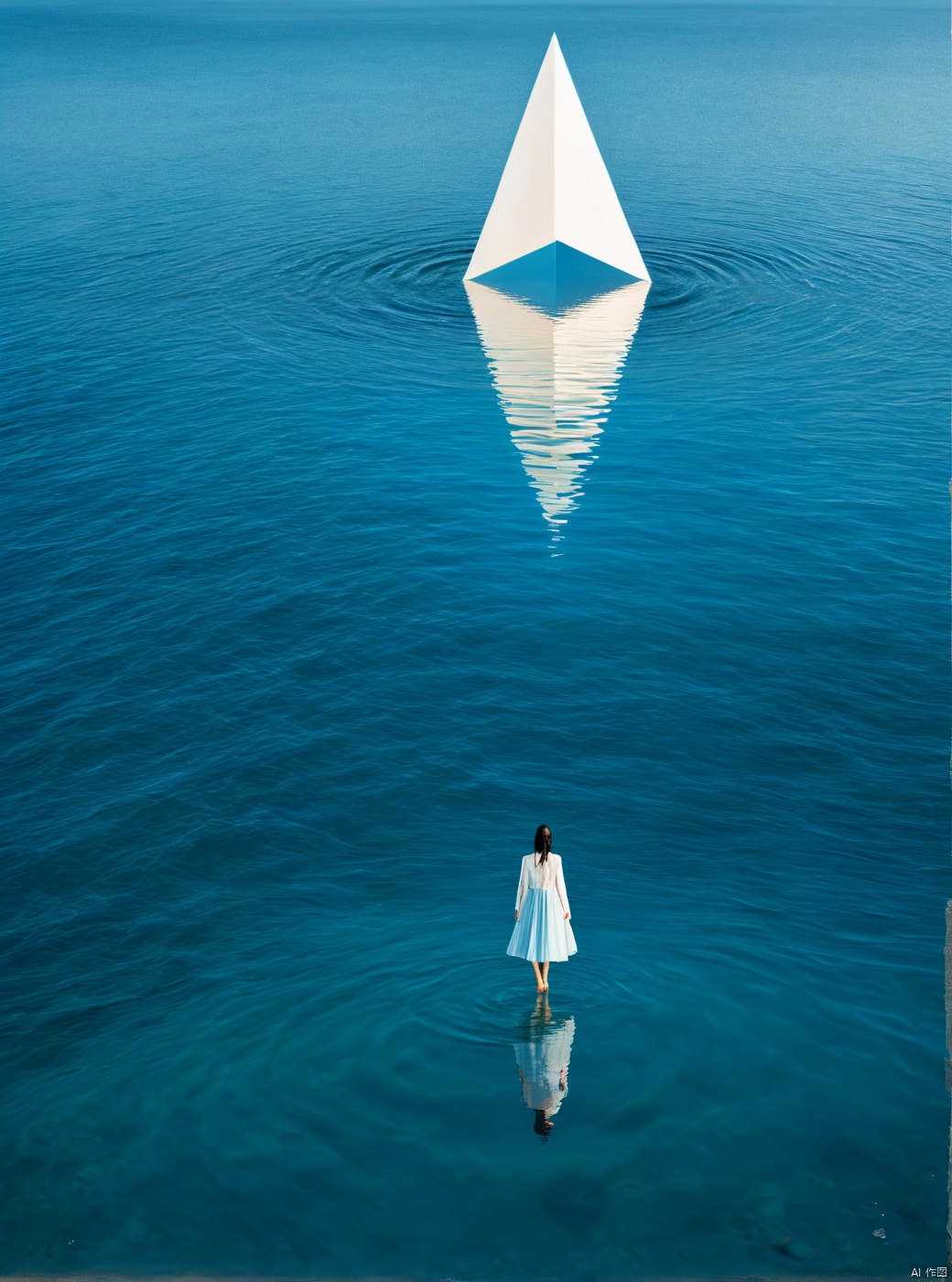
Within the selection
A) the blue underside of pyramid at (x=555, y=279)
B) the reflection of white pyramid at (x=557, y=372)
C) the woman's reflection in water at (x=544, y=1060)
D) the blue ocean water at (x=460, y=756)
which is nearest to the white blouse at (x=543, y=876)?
the woman's reflection in water at (x=544, y=1060)

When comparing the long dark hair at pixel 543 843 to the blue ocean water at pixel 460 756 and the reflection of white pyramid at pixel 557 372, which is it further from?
the reflection of white pyramid at pixel 557 372

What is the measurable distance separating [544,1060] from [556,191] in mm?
35912

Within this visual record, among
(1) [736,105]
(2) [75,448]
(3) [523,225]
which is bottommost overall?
(2) [75,448]

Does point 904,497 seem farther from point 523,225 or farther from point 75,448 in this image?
point 75,448

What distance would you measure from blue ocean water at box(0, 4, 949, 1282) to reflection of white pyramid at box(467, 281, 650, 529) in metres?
0.25

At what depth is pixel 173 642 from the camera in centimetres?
2733

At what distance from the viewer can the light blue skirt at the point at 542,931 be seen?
51.3 feet

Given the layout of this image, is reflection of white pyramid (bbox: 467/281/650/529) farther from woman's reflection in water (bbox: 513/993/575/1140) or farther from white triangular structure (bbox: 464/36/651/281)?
woman's reflection in water (bbox: 513/993/575/1140)

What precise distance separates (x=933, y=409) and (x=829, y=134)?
54.6m

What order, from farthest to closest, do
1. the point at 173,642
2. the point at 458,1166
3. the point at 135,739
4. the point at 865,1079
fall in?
the point at 173,642
the point at 135,739
the point at 865,1079
the point at 458,1166

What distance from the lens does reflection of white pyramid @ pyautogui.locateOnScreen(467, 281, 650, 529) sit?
3441cm

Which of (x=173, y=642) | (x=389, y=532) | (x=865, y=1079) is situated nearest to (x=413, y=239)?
(x=389, y=532)

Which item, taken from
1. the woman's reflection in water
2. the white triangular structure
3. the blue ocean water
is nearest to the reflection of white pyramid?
the blue ocean water

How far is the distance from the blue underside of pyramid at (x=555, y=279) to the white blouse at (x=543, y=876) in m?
34.9
